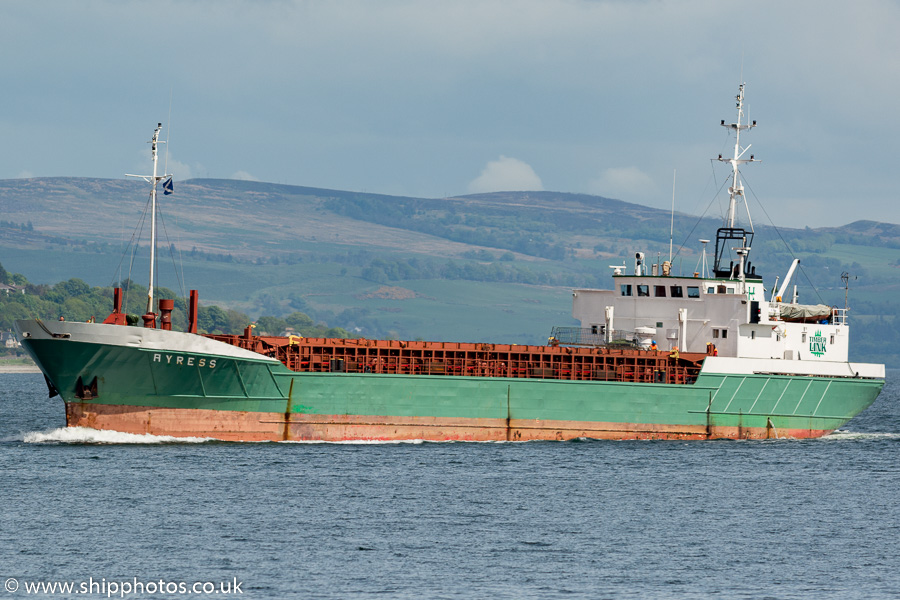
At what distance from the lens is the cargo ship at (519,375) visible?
4141 cm

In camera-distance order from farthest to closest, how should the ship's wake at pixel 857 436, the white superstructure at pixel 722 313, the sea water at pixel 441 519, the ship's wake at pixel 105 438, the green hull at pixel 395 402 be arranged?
the ship's wake at pixel 857 436 < the white superstructure at pixel 722 313 < the ship's wake at pixel 105 438 < the green hull at pixel 395 402 < the sea water at pixel 441 519

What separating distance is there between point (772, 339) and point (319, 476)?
21232mm

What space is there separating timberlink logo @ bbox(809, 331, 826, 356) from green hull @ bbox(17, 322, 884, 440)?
144 cm

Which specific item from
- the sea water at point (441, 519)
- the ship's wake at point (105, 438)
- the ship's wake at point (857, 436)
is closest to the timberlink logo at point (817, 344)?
the ship's wake at point (857, 436)

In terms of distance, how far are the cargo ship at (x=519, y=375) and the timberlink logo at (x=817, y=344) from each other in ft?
0.23

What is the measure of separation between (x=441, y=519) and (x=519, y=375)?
51.0 ft

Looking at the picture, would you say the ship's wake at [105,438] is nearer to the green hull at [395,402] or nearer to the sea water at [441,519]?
the sea water at [441,519]

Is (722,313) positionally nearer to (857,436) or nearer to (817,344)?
(817,344)

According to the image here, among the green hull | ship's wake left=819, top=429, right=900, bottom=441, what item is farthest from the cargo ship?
ship's wake left=819, top=429, right=900, bottom=441

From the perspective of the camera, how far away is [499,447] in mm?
44281

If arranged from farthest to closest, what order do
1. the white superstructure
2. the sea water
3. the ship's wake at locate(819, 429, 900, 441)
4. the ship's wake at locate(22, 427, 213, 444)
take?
the ship's wake at locate(819, 429, 900, 441) → the white superstructure → the ship's wake at locate(22, 427, 213, 444) → the sea water

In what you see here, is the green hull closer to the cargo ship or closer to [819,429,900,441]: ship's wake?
the cargo ship

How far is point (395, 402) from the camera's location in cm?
4434

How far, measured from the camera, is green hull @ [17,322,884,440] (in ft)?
136
